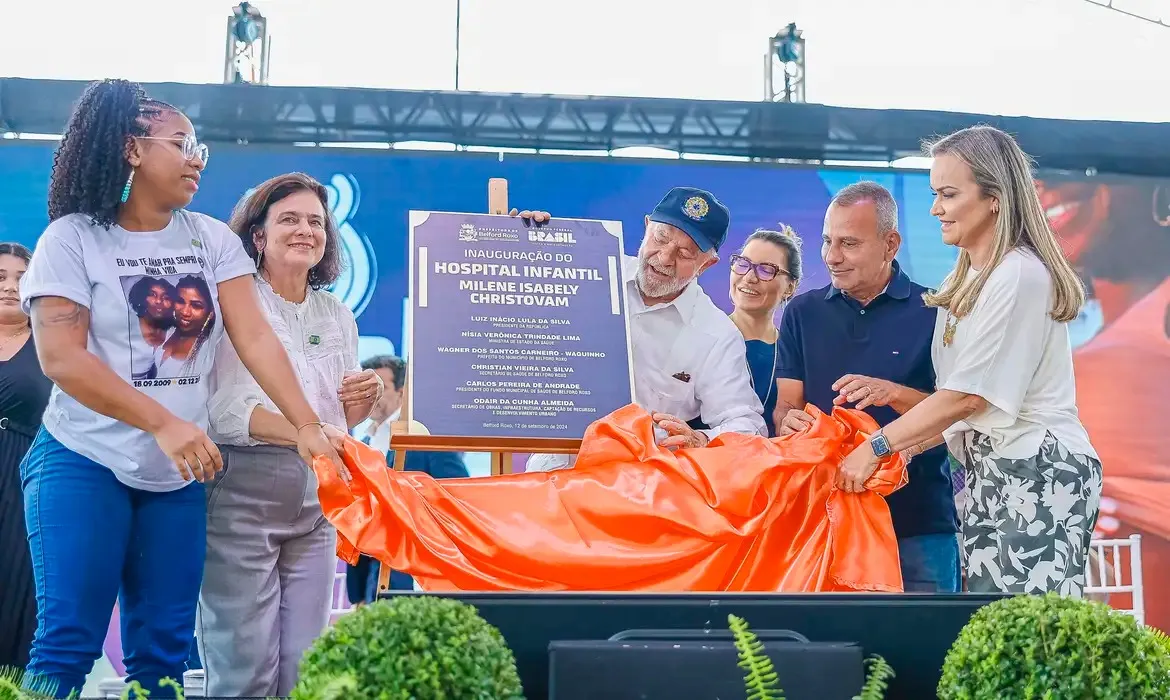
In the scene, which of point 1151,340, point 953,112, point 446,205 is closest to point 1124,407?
point 1151,340

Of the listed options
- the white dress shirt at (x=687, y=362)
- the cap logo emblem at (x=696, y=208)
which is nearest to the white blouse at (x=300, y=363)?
the white dress shirt at (x=687, y=362)

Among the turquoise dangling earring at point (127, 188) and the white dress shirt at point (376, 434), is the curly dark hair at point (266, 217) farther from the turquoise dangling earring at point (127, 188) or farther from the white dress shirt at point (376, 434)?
the white dress shirt at point (376, 434)

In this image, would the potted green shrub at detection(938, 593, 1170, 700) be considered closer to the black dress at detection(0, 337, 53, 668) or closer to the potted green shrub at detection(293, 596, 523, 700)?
the potted green shrub at detection(293, 596, 523, 700)

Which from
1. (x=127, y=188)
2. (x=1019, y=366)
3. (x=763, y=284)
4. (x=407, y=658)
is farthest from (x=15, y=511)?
(x=1019, y=366)

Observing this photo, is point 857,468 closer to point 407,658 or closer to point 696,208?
point 696,208

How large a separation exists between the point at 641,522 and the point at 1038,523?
87 cm

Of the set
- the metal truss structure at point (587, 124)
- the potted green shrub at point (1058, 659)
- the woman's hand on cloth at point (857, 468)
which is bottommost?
the potted green shrub at point (1058, 659)

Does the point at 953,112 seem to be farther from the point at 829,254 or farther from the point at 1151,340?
the point at 829,254

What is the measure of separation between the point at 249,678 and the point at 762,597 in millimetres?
1508

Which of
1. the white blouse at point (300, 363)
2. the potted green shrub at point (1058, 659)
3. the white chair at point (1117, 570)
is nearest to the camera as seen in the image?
the potted green shrub at point (1058, 659)

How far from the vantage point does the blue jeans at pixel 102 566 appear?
234cm

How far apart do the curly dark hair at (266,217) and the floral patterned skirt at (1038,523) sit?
1818 millimetres

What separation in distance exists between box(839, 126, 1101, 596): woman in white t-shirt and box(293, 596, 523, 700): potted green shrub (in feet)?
4.86

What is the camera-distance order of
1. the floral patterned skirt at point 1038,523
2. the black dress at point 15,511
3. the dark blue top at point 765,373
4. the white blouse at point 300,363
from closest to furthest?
1. the floral patterned skirt at point 1038,523
2. the white blouse at point 300,363
3. the dark blue top at point 765,373
4. the black dress at point 15,511
